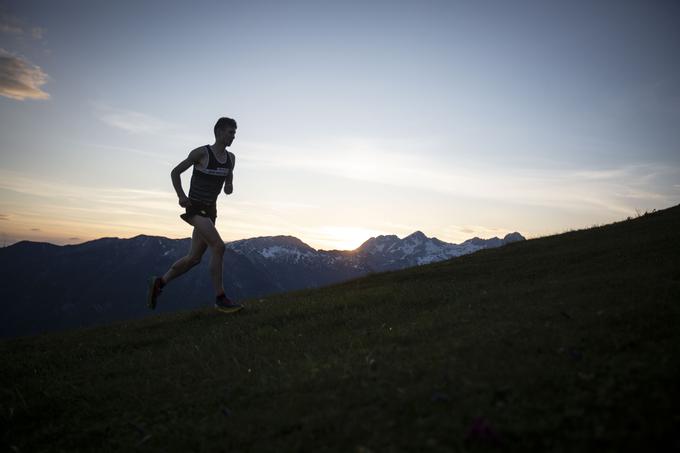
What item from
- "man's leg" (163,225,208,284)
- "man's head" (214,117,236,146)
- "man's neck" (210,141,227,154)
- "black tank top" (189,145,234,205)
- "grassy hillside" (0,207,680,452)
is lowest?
"grassy hillside" (0,207,680,452)

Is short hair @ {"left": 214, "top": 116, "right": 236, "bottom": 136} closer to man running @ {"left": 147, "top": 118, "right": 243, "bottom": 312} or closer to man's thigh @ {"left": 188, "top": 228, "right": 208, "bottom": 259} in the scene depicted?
man running @ {"left": 147, "top": 118, "right": 243, "bottom": 312}

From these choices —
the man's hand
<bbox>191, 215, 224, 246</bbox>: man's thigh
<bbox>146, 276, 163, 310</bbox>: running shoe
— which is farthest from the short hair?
<bbox>146, 276, 163, 310</bbox>: running shoe

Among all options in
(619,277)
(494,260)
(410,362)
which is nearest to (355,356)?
(410,362)

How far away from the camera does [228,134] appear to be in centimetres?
1125

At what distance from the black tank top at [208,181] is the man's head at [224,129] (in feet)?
1.44

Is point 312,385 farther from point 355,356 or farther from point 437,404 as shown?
point 437,404

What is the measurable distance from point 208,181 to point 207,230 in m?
1.38

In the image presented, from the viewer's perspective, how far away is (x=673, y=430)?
3.00 metres

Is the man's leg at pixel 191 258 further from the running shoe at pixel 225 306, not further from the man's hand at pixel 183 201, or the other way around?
the running shoe at pixel 225 306

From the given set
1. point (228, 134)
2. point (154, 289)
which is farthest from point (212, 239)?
point (228, 134)

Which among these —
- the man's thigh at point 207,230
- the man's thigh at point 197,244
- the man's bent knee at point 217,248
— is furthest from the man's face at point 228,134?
the man's bent knee at point 217,248

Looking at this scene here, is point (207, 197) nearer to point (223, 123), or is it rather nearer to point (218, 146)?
point (218, 146)

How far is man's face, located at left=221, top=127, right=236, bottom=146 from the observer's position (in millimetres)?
11219

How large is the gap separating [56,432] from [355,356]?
13.6 ft
